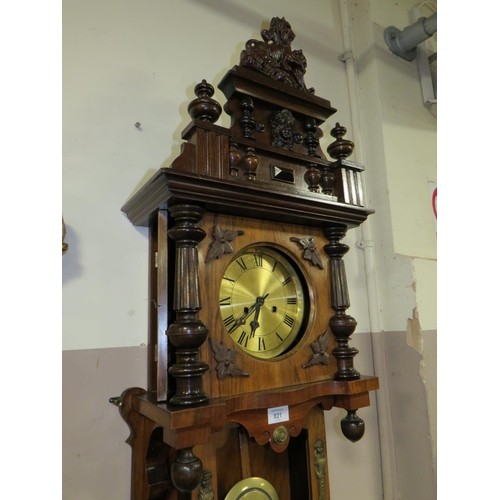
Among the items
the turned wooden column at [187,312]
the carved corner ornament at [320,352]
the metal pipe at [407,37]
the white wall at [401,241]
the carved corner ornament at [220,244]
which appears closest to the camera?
the turned wooden column at [187,312]

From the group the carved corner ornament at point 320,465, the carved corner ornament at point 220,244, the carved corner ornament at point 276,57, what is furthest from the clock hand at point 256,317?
the carved corner ornament at point 276,57

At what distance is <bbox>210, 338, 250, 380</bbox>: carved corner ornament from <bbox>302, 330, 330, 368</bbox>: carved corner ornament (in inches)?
7.8

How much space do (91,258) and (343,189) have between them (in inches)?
25.4

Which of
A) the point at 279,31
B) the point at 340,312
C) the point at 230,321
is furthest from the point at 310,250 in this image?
the point at 279,31

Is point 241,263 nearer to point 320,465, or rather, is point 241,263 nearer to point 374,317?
point 320,465

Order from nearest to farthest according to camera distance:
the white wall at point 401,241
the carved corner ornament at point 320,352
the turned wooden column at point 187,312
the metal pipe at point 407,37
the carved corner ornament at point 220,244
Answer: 1. the turned wooden column at point 187,312
2. the carved corner ornament at point 220,244
3. the carved corner ornament at point 320,352
4. the white wall at point 401,241
5. the metal pipe at point 407,37

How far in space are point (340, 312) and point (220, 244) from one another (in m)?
0.36

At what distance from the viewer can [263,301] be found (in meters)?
0.89

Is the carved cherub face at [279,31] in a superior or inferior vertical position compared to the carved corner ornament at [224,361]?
superior

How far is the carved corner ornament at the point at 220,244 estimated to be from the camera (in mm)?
813

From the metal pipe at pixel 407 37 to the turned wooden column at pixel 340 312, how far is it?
3.43 ft

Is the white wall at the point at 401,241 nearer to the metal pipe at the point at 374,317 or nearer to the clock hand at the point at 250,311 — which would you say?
the metal pipe at the point at 374,317

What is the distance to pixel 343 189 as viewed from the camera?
1.02 metres

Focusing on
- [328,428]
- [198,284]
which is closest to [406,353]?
[328,428]
